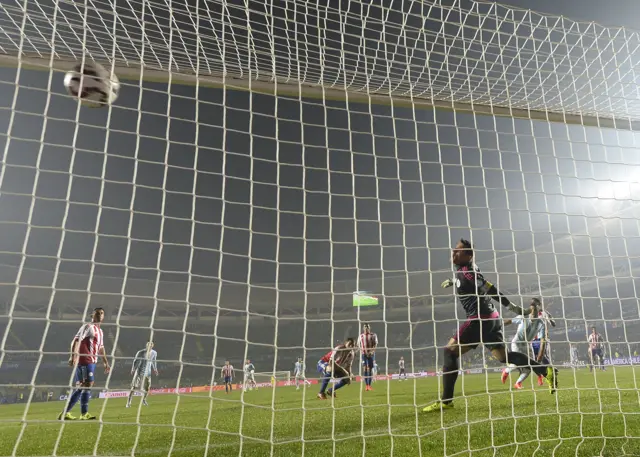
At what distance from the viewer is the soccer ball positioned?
3307 mm

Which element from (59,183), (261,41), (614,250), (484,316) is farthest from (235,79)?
Answer: (614,250)

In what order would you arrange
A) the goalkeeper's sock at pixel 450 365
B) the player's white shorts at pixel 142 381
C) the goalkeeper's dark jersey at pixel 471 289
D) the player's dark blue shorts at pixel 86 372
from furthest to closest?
the player's white shorts at pixel 142 381, the player's dark blue shorts at pixel 86 372, the goalkeeper's dark jersey at pixel 471 289, the goalkeeper's sock at pixel 450 365

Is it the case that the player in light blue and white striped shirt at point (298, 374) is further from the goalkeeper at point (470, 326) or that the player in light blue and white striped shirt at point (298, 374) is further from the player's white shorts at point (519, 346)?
the player's white shorts at point (519, 346)

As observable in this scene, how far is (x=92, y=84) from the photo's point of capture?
11.1 ft

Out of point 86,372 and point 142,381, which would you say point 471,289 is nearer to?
point 86,372

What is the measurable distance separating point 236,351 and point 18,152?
14033mm

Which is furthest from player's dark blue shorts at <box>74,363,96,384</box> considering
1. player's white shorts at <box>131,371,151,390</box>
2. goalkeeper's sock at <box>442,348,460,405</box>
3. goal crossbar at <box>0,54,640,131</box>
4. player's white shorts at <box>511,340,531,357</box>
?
player's white shorts at <box>511,340,531,357</box>

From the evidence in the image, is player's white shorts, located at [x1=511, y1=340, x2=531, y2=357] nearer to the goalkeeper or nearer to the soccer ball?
the goalkeeper

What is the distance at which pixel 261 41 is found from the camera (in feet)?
13.6

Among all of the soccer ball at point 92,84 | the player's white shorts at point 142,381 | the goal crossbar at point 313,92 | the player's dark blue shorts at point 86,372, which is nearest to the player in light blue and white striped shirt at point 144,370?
the player's white shorts at point 142,381

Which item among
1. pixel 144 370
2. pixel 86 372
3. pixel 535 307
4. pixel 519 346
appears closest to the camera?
pixel 86 372

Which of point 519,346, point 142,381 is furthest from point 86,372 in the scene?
point 519,346

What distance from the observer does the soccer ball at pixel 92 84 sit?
3307mm

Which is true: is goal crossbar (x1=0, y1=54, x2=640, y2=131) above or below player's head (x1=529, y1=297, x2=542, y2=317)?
above
